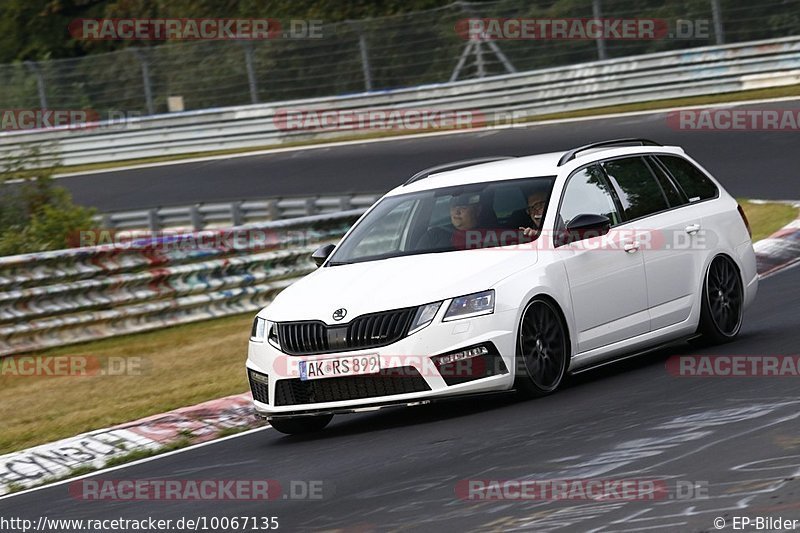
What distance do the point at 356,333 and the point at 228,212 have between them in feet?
46.0

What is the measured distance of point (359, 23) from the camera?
103ft

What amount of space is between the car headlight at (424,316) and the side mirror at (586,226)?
3.95ft

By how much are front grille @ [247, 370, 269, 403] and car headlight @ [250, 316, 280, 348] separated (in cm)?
22

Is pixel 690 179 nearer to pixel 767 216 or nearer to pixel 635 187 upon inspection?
pixel 635 187

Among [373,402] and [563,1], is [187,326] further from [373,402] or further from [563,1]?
[563,1]

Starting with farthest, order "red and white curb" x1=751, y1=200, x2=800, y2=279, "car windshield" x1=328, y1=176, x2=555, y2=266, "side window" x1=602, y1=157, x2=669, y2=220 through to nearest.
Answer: "red and white curb" x1=751, y1=200, x2=800, y2=279 < "side window" x1=602, y1=157, x2=669, y2=220 < "car windshield" x1=328, y1=176, x2=555, y2=266

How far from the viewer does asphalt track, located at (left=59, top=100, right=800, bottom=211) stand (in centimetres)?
2052

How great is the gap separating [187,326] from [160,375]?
108 inches

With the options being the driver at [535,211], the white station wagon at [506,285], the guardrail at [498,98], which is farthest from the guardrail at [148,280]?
the guardrail at [498,98]
